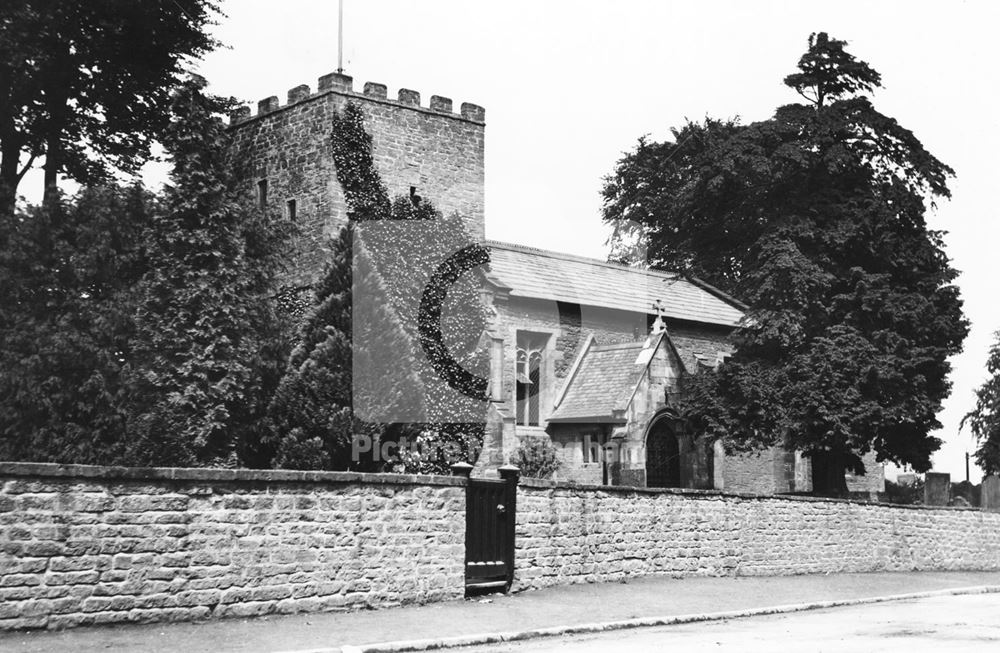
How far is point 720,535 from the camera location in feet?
73.0

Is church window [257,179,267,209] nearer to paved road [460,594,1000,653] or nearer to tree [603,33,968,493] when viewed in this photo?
tree [603,33,968,493]

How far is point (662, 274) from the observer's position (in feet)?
144

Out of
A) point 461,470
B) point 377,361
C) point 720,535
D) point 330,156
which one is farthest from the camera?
point 330,156

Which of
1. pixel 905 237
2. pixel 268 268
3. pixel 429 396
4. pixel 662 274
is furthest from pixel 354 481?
pixel 662 274

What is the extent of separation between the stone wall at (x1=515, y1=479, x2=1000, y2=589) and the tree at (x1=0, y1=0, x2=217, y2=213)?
18917 millimetres

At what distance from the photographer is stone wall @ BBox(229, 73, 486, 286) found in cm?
3744

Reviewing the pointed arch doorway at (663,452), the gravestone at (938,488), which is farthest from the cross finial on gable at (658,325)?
the gravestone at (938,488)

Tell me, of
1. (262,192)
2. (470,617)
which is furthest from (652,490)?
(262,192)

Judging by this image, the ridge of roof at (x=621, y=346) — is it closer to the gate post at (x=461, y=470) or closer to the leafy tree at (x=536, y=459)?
the leafy tree at (x=536, y=459)

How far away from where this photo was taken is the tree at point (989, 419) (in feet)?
151

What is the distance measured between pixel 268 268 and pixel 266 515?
21.0m

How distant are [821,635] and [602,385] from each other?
2139cm

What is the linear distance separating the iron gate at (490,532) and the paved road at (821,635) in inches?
113

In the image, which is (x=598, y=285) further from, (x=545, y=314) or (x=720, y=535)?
(x=720, y=535)
